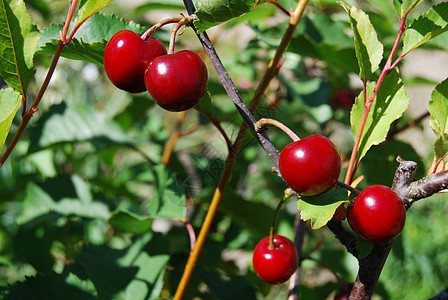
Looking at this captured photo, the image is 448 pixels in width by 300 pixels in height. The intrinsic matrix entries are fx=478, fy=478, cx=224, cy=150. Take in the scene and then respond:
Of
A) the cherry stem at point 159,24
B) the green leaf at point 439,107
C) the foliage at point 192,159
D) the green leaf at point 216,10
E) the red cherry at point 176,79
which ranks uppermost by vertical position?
the green leaf at point 216,10

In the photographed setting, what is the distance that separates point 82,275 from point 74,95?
0.94 meters

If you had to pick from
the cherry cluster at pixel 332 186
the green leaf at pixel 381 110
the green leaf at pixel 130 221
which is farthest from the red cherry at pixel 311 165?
the green leaf at pixel 130 221

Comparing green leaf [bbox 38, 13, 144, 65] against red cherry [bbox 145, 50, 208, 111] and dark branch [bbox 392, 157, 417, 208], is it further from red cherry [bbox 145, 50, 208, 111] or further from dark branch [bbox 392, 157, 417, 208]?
dark branch [bbox 392, 157, 417, 208]

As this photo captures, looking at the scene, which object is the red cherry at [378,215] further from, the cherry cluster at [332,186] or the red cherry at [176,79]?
the red cherry at [176,79]

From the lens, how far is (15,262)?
3.39 ft

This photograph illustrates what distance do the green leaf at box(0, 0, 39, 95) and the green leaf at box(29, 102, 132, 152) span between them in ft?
1.51

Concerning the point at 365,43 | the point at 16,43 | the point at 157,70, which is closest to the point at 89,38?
the point at 16,43

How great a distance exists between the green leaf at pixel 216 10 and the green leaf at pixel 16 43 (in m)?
0.20

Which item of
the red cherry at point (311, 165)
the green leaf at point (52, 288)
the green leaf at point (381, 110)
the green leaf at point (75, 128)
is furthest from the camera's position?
the green leaf at point (75, 128)

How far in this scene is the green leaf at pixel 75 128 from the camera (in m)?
1.02

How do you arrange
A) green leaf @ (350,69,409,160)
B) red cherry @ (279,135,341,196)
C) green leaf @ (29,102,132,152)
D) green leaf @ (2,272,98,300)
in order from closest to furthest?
red cherry @ (279,135,341,196), green leaf @ (350,69,409,160), green leaf @ (2,272,98,300), green leaf @ (29,102,132,152)

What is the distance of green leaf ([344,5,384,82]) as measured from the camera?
1.75ft

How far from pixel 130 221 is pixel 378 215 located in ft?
1.50

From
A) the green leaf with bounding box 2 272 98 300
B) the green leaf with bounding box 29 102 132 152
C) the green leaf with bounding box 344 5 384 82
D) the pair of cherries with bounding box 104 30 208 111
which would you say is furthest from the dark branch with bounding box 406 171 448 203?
the green leaf with bounding box 29 102 132 152
